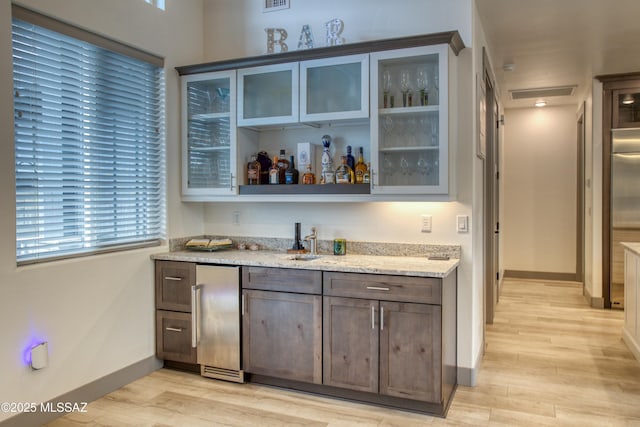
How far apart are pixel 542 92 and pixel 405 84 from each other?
12.0 ft

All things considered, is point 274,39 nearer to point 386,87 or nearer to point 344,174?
point 386,87

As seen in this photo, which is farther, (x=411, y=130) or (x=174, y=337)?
(x=174, y=337)

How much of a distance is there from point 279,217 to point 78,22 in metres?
1.83

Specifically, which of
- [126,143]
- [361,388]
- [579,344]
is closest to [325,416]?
[361,388]

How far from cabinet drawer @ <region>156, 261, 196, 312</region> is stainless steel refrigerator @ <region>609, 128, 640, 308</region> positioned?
454cm

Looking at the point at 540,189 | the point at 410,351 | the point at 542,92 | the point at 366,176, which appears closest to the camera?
the point at 410,351

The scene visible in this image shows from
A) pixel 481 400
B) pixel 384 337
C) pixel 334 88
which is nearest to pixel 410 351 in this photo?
pixel 384 337

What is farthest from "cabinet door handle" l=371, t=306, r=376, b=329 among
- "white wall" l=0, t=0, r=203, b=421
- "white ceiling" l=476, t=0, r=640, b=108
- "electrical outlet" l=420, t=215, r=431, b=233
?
"white ceiling" l=476, t=0, r=640, b=108

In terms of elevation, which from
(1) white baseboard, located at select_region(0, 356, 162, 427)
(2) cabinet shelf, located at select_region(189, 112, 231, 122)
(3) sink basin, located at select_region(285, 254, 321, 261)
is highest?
(2) cabinet shelf, located at select_region(189, 112, 231, 122)

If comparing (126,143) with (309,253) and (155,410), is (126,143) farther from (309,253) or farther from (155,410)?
(155,410)

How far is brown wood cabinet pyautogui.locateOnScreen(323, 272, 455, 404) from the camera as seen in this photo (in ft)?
8.72

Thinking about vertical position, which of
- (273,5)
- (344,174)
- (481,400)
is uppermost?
(273,5)

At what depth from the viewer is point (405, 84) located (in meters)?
3.08

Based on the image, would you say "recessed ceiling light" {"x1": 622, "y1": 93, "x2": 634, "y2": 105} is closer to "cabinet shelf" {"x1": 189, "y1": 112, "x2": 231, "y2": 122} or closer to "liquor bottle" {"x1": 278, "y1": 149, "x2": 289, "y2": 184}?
"liquor bottle" {"x1": 278, "y1": 149, "x2": 289, "y2": 184}
